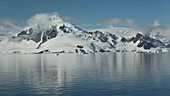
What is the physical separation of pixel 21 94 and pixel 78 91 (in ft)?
36.8

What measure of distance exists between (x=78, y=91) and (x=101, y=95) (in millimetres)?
6820

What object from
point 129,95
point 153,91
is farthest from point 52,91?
point 153,91

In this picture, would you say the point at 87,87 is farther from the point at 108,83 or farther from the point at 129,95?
the point at 129,95

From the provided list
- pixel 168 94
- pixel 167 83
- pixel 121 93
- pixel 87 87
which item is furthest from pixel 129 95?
pixel 167 83

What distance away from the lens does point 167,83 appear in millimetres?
82938

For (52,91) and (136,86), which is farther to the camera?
(136,86)

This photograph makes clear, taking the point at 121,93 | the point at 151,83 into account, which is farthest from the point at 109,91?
the point at 151,83

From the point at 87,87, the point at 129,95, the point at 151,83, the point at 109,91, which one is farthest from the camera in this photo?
the point at 151,83

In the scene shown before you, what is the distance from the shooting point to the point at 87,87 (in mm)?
78000

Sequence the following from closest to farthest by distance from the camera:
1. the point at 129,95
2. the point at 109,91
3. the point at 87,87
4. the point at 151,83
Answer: the point at 129,95 < the point at 109,91 < the point at 87,87 < the point at 151,83

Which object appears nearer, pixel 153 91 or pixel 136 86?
pixel 153 91

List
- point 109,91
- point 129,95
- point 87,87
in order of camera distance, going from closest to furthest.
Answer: point 129,95, point 109,91, point 87,87

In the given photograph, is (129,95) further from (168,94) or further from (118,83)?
(118,83)

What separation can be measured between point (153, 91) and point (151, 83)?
12.5 m
